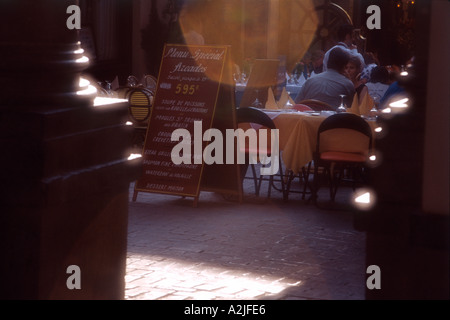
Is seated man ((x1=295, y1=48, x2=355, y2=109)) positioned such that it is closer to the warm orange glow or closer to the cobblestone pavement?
the cobblestone pavement

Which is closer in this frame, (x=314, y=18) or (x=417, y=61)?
(x=417, y=61)

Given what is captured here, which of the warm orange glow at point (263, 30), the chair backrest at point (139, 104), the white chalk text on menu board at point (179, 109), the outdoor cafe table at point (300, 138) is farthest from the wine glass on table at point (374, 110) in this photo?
the warm orange glow at point (263, 30)

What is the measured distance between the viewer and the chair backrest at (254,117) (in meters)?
8.32

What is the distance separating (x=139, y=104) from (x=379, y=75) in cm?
310

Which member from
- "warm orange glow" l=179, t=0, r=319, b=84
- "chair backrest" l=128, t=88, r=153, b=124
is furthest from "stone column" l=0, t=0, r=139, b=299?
"warm orange glow" l=179, t=0, r=319, b=84

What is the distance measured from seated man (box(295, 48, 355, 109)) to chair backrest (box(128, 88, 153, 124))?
201 cm

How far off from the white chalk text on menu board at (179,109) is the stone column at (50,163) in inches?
165

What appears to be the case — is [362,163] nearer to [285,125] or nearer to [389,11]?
[285,125]

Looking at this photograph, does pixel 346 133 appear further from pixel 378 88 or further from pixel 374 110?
pixel 378 88

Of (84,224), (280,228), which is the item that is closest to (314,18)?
(280,228)

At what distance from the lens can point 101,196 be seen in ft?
12.7

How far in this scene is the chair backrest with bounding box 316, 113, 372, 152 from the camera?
8.05m

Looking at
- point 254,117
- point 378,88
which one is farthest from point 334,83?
point 254,117

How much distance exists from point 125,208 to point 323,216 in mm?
4007
